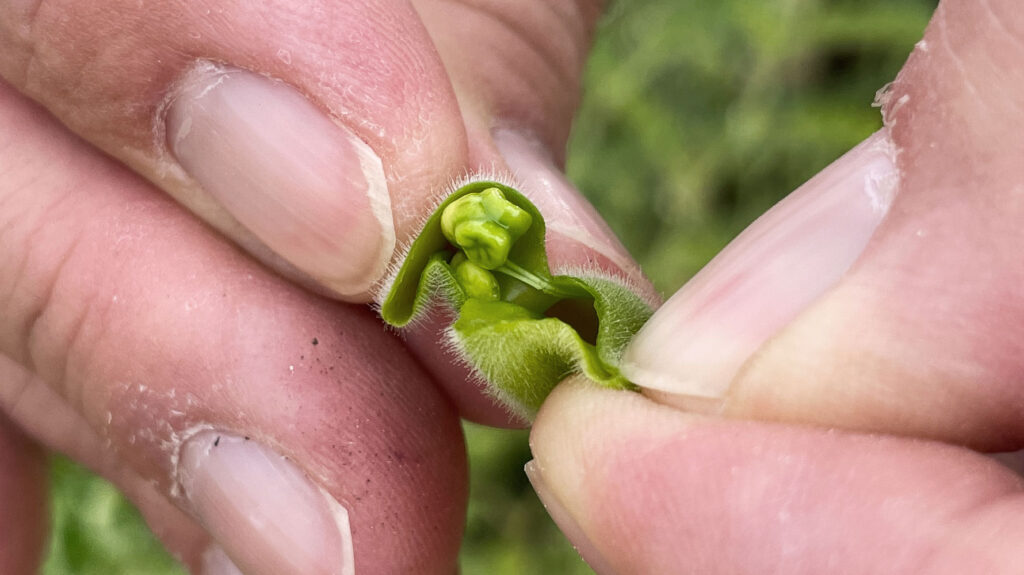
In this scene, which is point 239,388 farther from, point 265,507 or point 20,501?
point 20,501

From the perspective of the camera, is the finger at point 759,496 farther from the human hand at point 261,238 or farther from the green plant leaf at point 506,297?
the human hand at point 261,238

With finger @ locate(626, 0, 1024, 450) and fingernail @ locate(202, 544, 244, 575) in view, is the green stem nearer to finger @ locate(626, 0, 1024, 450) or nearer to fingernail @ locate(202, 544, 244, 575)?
finger @ locate(626, 0, 1024, 450)

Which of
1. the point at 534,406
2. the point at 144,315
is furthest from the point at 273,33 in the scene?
the point at 534,406

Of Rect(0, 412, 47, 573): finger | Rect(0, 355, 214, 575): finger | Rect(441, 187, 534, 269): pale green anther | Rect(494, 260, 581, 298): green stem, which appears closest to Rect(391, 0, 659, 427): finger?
Rect(494, 260, 581, 298): green stem

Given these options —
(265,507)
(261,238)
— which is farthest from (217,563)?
(261,238)

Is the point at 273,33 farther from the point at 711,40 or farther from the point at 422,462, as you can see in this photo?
the point at 711,40

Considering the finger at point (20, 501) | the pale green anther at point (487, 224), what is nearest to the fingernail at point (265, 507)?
the pale green anther at point (487, 224)
